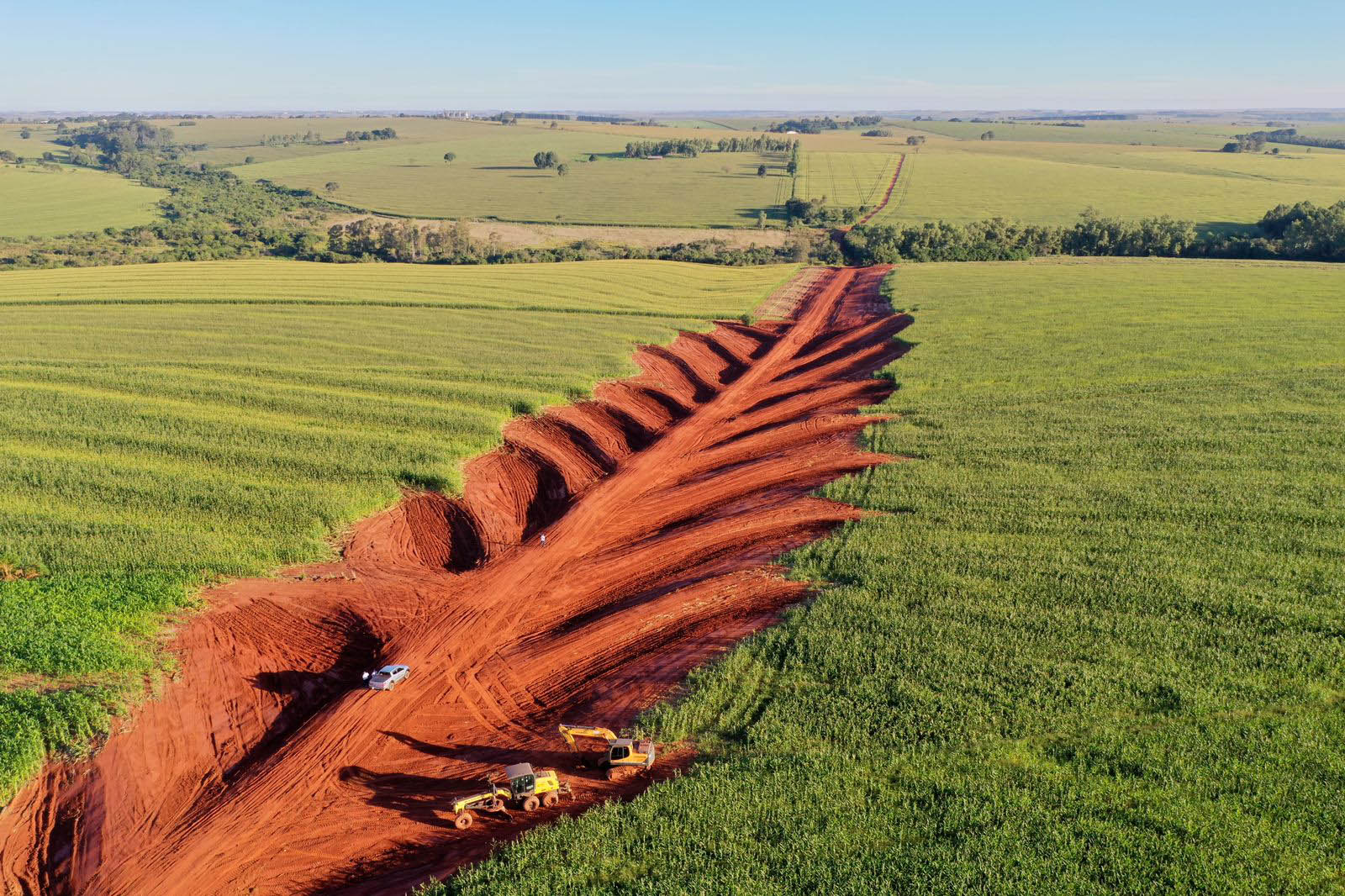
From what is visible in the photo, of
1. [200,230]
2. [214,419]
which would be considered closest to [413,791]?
[214,419]

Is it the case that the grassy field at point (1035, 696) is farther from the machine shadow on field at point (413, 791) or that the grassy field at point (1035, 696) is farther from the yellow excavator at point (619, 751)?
the machine shadow on field at point (413, 791)

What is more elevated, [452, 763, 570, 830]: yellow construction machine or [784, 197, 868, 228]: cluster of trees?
[784, 197, 868, 228]: cluster of trees

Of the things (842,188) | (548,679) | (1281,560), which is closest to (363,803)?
(548,679)

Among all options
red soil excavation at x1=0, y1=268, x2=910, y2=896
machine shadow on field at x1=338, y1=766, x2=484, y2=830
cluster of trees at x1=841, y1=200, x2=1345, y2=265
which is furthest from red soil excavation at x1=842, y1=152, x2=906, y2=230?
machine shadow on field at x1=338, y1=766, x2=484, y2=830

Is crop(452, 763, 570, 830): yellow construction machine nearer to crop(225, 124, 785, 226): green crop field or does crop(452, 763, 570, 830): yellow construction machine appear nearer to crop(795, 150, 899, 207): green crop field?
crop(225, 124, 785, 226): green crop field

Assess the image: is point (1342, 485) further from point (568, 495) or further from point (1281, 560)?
point (568, 495)

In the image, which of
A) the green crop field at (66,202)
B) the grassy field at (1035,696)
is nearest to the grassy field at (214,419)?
the grassy field at (1035,696)

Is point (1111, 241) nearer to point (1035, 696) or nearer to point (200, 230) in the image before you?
point (1035, 696)
